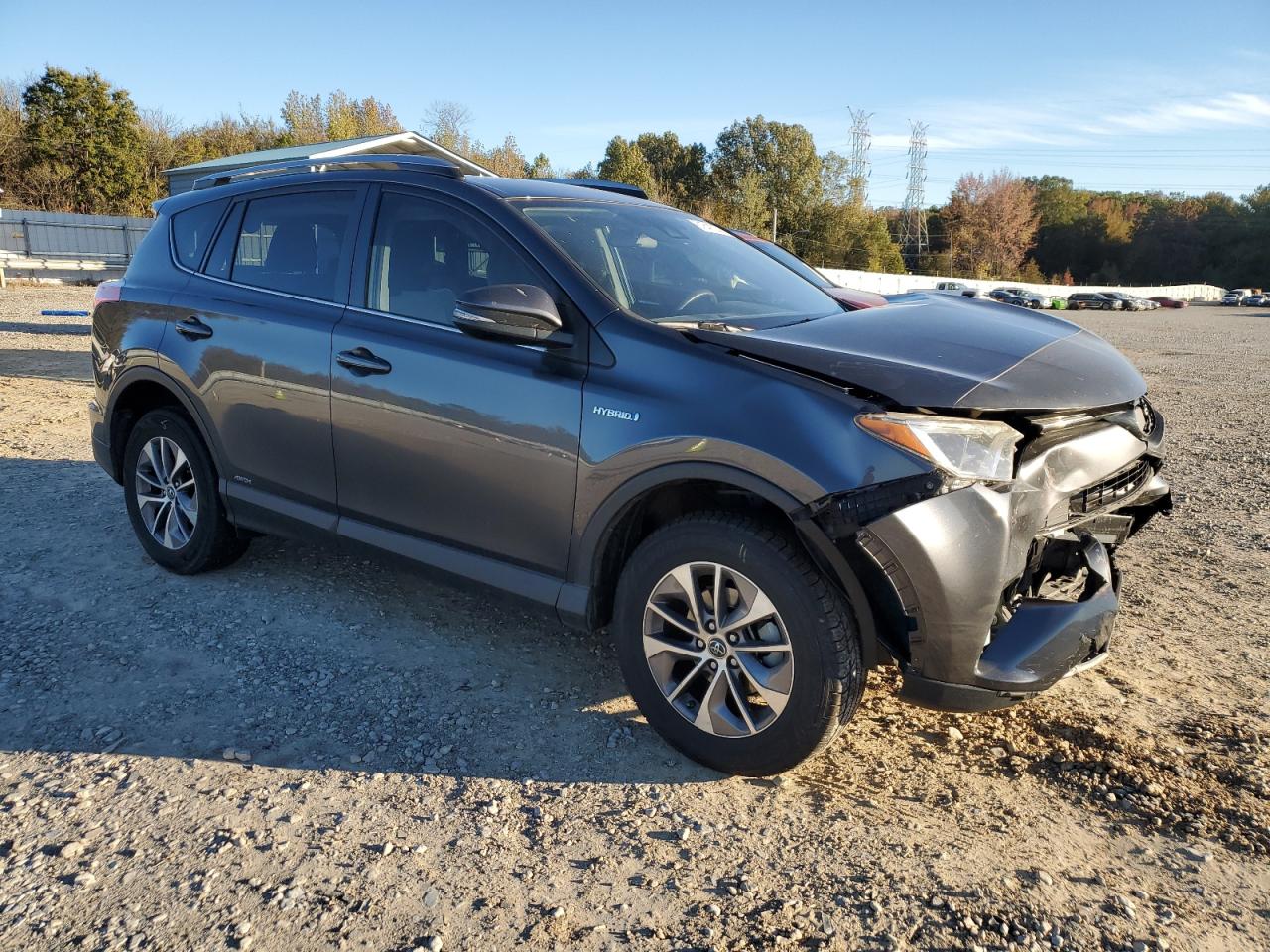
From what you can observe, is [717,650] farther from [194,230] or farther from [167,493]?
[194,230]

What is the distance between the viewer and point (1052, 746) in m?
3.18

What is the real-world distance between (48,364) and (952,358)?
1267cm

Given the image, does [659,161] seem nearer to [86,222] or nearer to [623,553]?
[86,222]

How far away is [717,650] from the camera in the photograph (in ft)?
9.55

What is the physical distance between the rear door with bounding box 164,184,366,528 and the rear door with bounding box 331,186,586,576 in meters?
0.15

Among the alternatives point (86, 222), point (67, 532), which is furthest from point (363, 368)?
point (86, 222)

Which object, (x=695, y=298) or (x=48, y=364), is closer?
(x=695, y=298)

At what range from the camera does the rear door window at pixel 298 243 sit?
394cm

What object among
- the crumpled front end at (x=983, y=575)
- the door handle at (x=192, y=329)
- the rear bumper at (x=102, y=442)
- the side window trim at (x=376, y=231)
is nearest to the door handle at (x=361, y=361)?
the side window trim at (x=376, y=231)

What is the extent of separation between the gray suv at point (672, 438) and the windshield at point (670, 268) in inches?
0.7

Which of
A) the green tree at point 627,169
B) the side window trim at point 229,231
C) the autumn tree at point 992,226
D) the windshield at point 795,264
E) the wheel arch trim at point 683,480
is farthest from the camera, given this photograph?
the autumn tree at point 992,226

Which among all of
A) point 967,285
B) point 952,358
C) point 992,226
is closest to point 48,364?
point 952,358

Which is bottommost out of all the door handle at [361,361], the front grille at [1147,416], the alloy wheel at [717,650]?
the alloy wheel at [717,650]

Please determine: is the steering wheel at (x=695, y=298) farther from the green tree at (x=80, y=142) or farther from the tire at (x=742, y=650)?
the green tree at (x=80, y=142)
